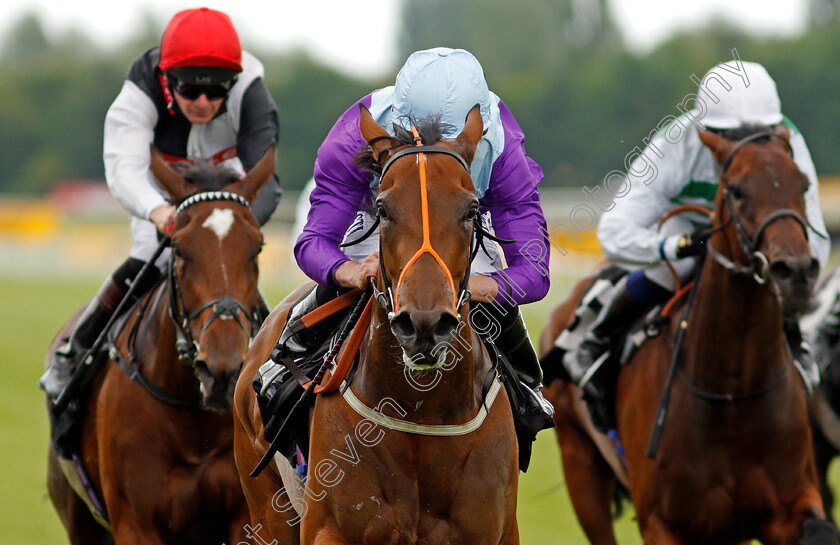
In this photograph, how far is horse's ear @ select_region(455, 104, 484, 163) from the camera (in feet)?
11.4

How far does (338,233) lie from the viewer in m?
3.85

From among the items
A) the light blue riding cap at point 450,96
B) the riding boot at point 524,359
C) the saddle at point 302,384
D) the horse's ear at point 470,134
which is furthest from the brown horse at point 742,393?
the horse's ear at point 470,134

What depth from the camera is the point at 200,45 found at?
539 cm

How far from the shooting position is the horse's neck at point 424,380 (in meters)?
3.48

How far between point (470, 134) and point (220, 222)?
5.47ft

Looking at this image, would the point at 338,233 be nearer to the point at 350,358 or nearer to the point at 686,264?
the point at 350,358

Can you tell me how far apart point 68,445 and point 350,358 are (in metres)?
2.43

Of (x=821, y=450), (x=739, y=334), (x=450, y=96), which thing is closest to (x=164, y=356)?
Result: (x=450, y=96)

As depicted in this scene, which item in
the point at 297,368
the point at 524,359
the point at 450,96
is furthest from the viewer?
the point at 524,359

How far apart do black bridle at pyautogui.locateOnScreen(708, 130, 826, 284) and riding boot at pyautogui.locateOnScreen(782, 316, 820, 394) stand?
528 millimetres

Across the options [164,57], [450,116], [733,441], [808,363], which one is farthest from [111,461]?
[808,363]

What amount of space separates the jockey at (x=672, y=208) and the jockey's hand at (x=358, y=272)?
2259 mm

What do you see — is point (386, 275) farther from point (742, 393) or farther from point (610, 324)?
point (610, 324)

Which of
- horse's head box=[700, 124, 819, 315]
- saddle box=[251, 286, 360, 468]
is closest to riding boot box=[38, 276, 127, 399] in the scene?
saddle box=[251, 286, 360, 468]
